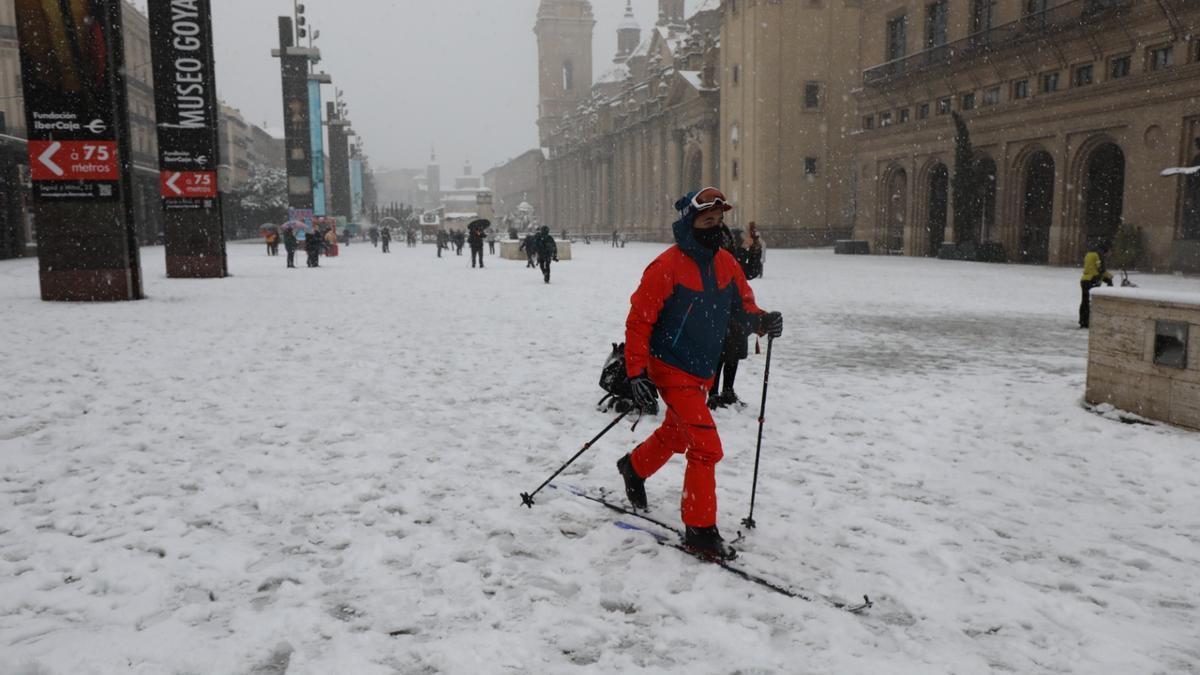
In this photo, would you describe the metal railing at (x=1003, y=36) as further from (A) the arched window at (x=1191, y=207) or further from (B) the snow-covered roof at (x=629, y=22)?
(B) the snow-covered roof at (x=629, y=22)

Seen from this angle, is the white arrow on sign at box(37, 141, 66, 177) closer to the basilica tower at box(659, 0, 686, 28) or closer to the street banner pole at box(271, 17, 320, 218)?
the street banner pole at box(271, 17, 320, 218)

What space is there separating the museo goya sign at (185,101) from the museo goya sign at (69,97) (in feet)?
16.6

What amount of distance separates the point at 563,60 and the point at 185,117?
108m

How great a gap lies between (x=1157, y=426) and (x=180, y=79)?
72.1ft

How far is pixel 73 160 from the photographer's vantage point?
15312 mm

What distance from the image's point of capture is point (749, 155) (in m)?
52.9

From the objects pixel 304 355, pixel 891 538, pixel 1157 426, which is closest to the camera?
pixel 891 538

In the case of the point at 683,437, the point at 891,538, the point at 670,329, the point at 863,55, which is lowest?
the point at 891,538

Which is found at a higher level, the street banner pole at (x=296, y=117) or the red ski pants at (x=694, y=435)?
the street banner pole at (x=296, y=117)

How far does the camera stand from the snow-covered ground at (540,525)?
10.8ft

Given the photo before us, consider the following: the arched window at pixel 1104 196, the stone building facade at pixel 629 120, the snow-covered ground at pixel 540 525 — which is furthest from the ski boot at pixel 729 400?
the stone building facade at pixel 629 120

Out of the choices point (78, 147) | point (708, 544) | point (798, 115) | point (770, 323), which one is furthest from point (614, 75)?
point (708, 544)

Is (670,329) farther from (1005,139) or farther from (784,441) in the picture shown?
(1005,139)

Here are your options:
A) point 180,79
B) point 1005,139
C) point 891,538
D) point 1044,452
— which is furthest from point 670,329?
point 1005,139
